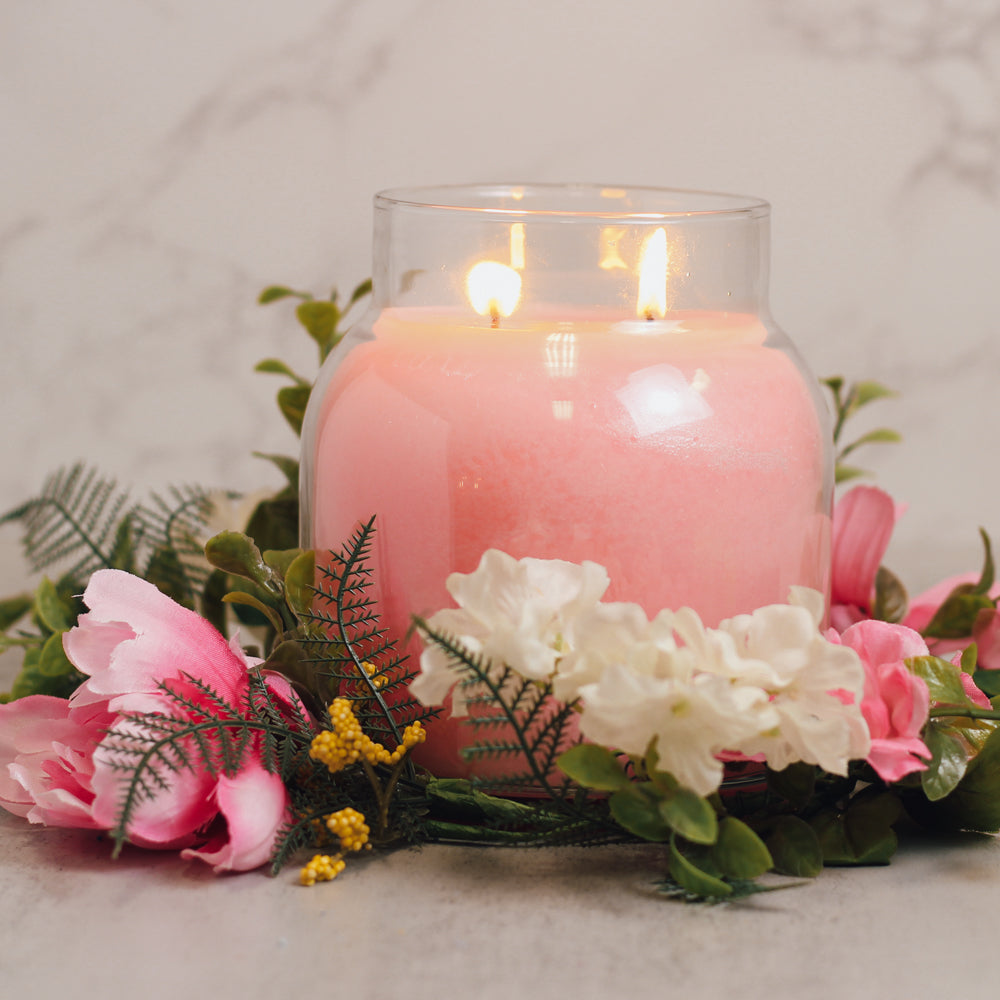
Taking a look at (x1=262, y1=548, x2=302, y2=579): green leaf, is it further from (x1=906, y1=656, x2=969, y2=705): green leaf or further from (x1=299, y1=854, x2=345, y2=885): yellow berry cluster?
(x1=906, y1=656, x2=969, y2=705): green leaf

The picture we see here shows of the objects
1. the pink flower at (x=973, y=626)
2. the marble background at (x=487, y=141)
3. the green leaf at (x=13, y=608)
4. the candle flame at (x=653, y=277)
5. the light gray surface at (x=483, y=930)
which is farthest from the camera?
the marble background at (x=487, y=141)

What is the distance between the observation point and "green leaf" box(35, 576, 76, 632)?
0.62 metres

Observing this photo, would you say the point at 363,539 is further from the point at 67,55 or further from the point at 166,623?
the point at 67,55

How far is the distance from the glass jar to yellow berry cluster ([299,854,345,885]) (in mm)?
67

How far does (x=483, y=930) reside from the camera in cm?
42

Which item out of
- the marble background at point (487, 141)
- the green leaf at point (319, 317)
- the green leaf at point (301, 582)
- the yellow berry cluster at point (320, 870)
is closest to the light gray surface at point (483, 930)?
the yellow berry cluster at point (320, 870)

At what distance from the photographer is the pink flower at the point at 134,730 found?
44 centimetres

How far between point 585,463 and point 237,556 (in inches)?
6.0

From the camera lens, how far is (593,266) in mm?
504

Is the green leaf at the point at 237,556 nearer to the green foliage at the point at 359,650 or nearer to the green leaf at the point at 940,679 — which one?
the green foliage at the point at 359,650

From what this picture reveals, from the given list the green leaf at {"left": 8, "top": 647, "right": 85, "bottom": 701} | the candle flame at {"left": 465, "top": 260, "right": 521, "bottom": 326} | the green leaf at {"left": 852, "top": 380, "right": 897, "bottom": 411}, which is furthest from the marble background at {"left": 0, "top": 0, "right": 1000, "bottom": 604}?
the candle flame at {"left": 465, "top": 260, "right": 521, "bottom": 326}

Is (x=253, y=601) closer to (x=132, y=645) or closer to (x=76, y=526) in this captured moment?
(x=132, y=645)

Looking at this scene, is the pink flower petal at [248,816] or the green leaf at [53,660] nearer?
the pink flower petal at [248,816]

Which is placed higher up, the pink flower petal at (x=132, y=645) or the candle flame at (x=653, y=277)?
the candle flame at (x=653, y=277)
